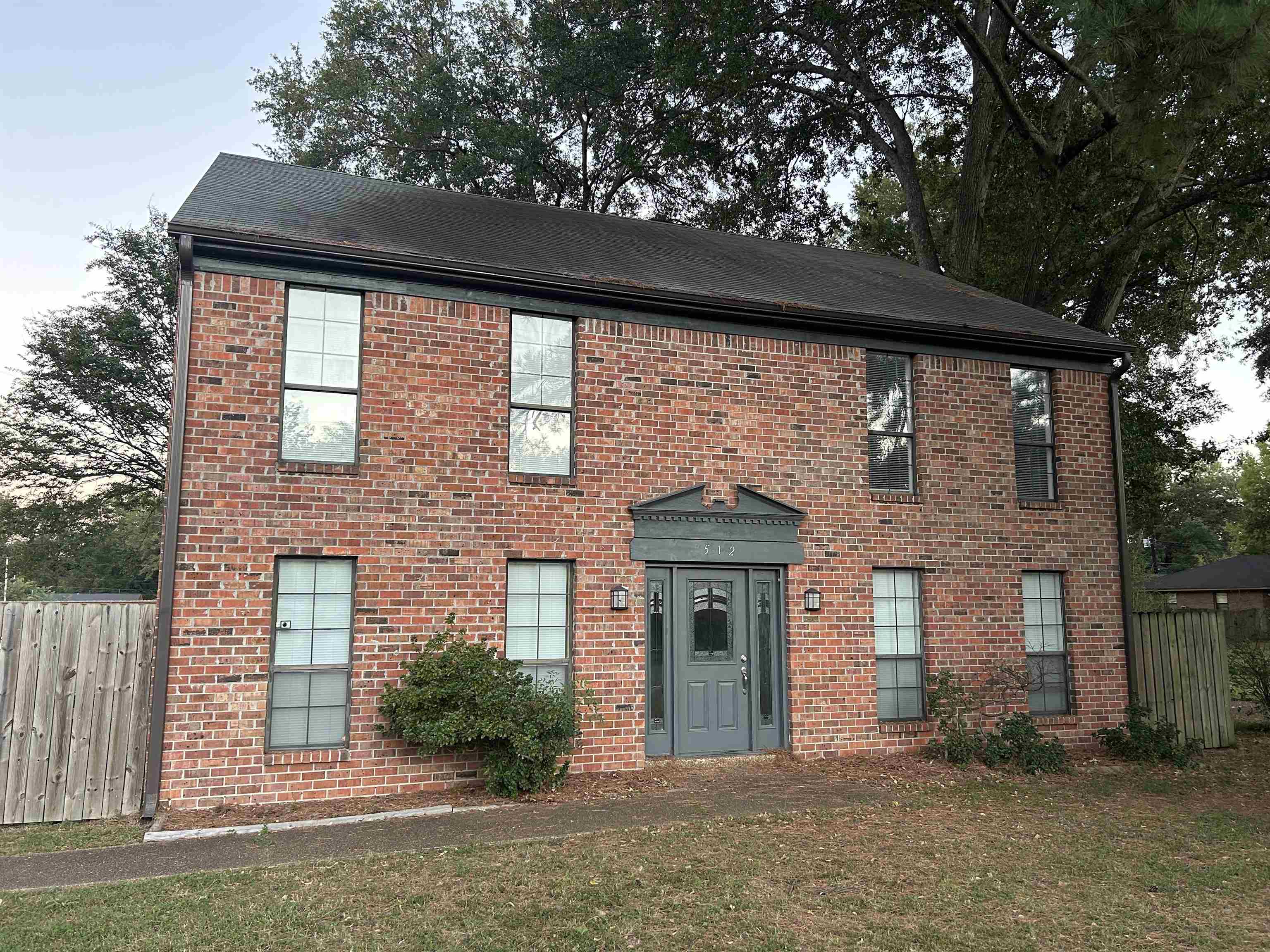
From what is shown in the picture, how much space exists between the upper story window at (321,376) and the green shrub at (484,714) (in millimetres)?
2223

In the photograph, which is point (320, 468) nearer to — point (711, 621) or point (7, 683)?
point (7, 683)

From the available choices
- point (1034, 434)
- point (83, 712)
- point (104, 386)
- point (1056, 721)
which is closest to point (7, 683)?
point (83, 712)

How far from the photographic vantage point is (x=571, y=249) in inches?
431

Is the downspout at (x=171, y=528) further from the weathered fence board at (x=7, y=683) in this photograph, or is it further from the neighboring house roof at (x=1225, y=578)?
the neighboring house roof at (x=1225, y=578)

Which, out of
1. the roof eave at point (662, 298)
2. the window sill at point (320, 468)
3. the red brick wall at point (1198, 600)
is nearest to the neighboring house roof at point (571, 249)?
the roof eave at point (662, 298)

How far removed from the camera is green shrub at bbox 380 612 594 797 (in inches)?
313

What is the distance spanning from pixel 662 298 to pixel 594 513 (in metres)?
2.56

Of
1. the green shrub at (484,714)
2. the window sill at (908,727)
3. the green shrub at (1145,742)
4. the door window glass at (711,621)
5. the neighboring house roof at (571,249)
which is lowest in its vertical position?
the green shrub at (1145,742)

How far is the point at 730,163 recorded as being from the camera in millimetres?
21625

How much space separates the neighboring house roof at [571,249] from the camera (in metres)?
8.98

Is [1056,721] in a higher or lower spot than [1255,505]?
lower

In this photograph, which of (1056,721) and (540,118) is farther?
(540,118)

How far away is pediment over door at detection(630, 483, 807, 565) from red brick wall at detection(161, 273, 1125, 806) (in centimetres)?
18

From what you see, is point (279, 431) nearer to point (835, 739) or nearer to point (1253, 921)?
point (835, 739)
